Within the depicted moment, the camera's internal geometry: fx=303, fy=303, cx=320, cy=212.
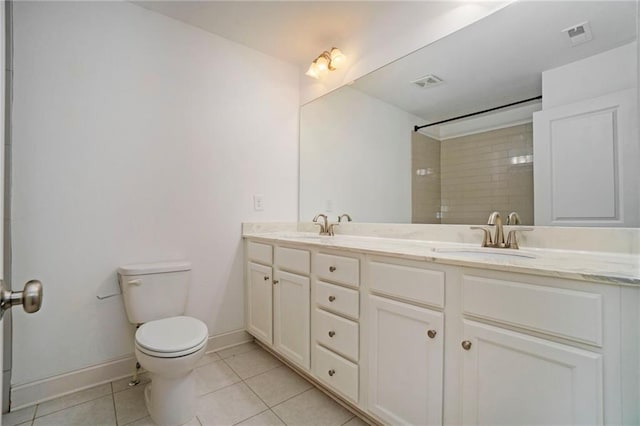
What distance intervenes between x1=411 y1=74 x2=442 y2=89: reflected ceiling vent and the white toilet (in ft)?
5.99

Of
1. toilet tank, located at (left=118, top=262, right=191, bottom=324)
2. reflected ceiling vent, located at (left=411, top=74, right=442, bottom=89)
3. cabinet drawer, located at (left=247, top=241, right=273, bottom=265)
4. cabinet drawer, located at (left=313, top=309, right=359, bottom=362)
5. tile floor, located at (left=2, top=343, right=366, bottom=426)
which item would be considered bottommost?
tile floor, located at (left=2, top=343, right=366, bottom=426)

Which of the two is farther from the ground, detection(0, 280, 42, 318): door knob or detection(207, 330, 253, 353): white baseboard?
detection(0, 280, 42, 318): door knob

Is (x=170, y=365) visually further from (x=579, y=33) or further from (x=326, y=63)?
(x=579, y=33)

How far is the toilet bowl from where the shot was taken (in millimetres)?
1355

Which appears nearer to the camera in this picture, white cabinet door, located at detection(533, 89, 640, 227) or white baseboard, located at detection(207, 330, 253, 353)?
white cabinet door, located at detection(533, 89, 640, 227)

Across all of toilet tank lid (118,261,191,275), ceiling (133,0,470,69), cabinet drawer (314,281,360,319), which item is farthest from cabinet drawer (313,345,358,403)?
ceiling (133,0,470,69)

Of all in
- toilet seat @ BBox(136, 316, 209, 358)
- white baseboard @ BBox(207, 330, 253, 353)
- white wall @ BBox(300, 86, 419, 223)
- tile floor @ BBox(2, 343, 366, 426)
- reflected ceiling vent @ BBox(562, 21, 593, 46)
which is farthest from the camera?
white baseboard @ BBox(207, 330, 253, 353)

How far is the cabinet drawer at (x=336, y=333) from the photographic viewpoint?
1.43 metres

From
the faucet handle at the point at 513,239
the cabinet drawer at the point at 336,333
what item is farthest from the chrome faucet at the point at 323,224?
the faucet handle at the point at 513,239

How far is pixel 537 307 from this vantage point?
907 mm

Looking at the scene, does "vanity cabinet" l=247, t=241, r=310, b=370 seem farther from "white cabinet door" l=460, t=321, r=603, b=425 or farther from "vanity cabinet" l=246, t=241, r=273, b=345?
"white cabinet door" l=460, t=321, r=603, b=425

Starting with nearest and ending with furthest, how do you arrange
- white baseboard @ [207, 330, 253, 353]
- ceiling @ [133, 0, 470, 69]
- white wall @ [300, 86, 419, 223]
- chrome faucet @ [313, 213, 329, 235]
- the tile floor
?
the tile floor → ceiling @ [133, 0, 470, 69] → white wall @ [300, 86, 419, 223] → white baseboard @ [207, 330, 253, 353] → chrome faucet @ [313, 213, 329, 235]

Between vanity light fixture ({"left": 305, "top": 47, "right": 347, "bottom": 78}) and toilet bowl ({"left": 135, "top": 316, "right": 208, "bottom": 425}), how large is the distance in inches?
76.8

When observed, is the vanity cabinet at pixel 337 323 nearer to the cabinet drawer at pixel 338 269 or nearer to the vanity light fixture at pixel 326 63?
the cabinet drawer at pixel 338 269
